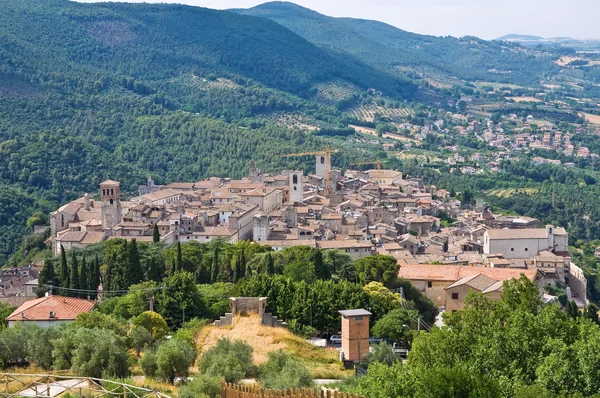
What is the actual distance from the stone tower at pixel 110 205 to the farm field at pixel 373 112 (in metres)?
106

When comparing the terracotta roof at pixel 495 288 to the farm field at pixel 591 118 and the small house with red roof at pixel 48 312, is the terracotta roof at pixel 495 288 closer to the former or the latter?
the small house with red roof at pixel 48 312

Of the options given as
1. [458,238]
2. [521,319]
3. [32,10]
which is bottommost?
[458,238]

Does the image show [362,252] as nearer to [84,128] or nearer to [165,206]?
[165,206]

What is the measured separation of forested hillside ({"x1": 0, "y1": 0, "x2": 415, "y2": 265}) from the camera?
8831 cm

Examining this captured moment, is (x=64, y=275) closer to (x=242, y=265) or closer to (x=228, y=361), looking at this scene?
(x=242, y=265)

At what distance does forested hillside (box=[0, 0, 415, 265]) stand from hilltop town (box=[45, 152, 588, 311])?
14.2m

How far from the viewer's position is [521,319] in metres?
25.0

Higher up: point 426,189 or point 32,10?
point 32,10

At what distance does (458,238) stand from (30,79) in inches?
3057

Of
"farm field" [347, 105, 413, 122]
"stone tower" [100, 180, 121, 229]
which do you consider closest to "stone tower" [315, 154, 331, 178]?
"stone tower" [100, 180, 121, 229]

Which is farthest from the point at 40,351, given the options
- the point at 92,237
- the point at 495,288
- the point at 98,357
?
the point at 92,237

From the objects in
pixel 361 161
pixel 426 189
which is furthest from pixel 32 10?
pixel 426 189

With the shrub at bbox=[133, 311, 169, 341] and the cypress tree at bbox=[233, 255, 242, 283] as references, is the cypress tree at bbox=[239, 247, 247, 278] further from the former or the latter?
the shrub at bbox=[133, 311, 169, 341]

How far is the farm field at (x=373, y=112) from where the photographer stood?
16388cm
